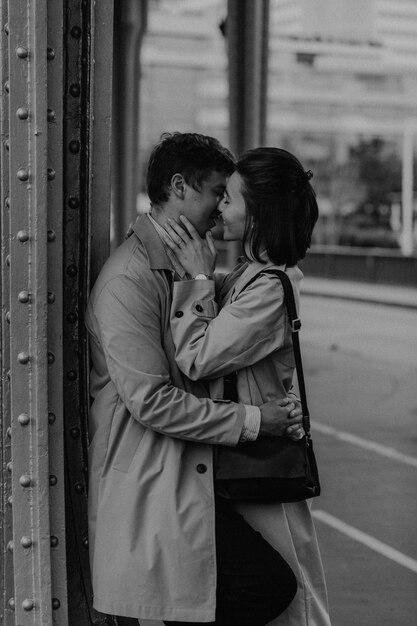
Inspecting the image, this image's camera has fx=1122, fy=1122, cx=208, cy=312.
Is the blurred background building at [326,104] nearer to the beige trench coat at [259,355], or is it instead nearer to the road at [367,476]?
the road at [367,476]

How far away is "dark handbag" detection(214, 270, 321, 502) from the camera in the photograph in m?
3.15

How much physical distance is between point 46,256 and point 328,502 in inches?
203

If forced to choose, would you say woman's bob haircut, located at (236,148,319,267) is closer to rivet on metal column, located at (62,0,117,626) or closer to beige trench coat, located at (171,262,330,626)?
beige trench coat, located at (171,262,330,626)

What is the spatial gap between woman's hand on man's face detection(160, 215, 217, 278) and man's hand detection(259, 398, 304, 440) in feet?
1.40

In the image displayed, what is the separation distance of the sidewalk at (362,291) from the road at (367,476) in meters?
8.96

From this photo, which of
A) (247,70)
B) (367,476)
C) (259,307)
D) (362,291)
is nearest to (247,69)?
(247,70)

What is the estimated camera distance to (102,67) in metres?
3.23

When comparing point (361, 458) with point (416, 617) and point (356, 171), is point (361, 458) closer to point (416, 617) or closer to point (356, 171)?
point (416, 617)

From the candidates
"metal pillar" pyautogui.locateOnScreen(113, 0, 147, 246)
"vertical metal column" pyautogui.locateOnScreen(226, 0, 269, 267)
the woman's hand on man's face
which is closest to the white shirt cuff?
the woman's hand on man's face

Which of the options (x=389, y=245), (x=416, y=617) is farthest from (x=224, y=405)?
(x=389, y=245)

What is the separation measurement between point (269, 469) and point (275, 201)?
0.76 meters

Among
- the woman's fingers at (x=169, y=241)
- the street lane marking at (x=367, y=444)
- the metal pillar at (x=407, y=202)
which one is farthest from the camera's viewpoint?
the metal pillar at (x=407, y=202)

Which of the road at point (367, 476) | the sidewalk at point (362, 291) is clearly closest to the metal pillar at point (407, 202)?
the sidewalk at point (362, 291)

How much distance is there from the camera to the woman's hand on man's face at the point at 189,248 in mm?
3256
